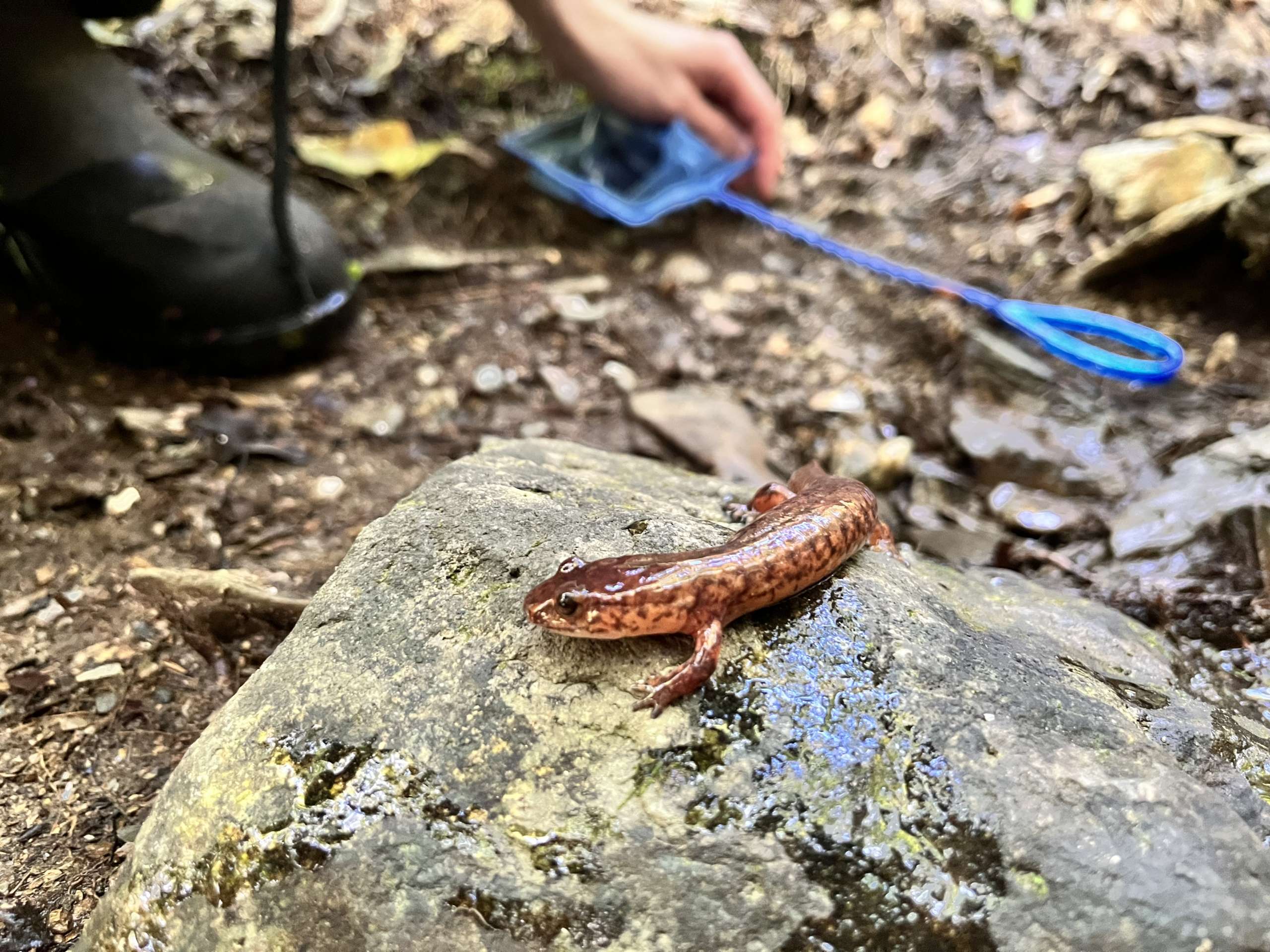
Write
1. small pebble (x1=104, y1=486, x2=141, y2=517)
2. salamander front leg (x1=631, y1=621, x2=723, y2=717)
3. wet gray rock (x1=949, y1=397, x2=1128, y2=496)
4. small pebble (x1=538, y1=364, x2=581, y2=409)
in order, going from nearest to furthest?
salamander front leg (x1=631, y1=621, x2=723, y2=717) → small pebble (x1=104, y1=486, x2=141, y2=517) → wet gray rock (x1=949, y1=397, x2=1128, y2=496) → small pebble (x1=538, y1=364, x2=581, y2=409)

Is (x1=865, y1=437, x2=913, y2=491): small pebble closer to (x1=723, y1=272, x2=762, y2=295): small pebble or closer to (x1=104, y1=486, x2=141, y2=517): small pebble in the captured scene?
(x1=723, y1=272, x2=762, y2=295): small pebble

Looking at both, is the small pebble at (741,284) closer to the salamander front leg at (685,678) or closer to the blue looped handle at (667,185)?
the blue looped handle at (667,185)

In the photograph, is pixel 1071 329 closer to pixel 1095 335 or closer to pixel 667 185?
pixel 1095 335

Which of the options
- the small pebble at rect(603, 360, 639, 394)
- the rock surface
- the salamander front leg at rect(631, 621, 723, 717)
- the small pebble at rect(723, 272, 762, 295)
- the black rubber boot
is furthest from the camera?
the small pebble at rect(723, 272, 762, 295)

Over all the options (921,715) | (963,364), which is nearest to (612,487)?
(921,715)

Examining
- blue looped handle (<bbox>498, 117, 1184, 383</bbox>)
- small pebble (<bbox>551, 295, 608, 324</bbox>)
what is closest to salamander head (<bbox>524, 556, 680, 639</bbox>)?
small pebble (<bbox>551, 295, 608, 324</bbox>)

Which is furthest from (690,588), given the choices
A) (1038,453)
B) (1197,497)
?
(1038,453)

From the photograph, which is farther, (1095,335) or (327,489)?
(1095,335)
